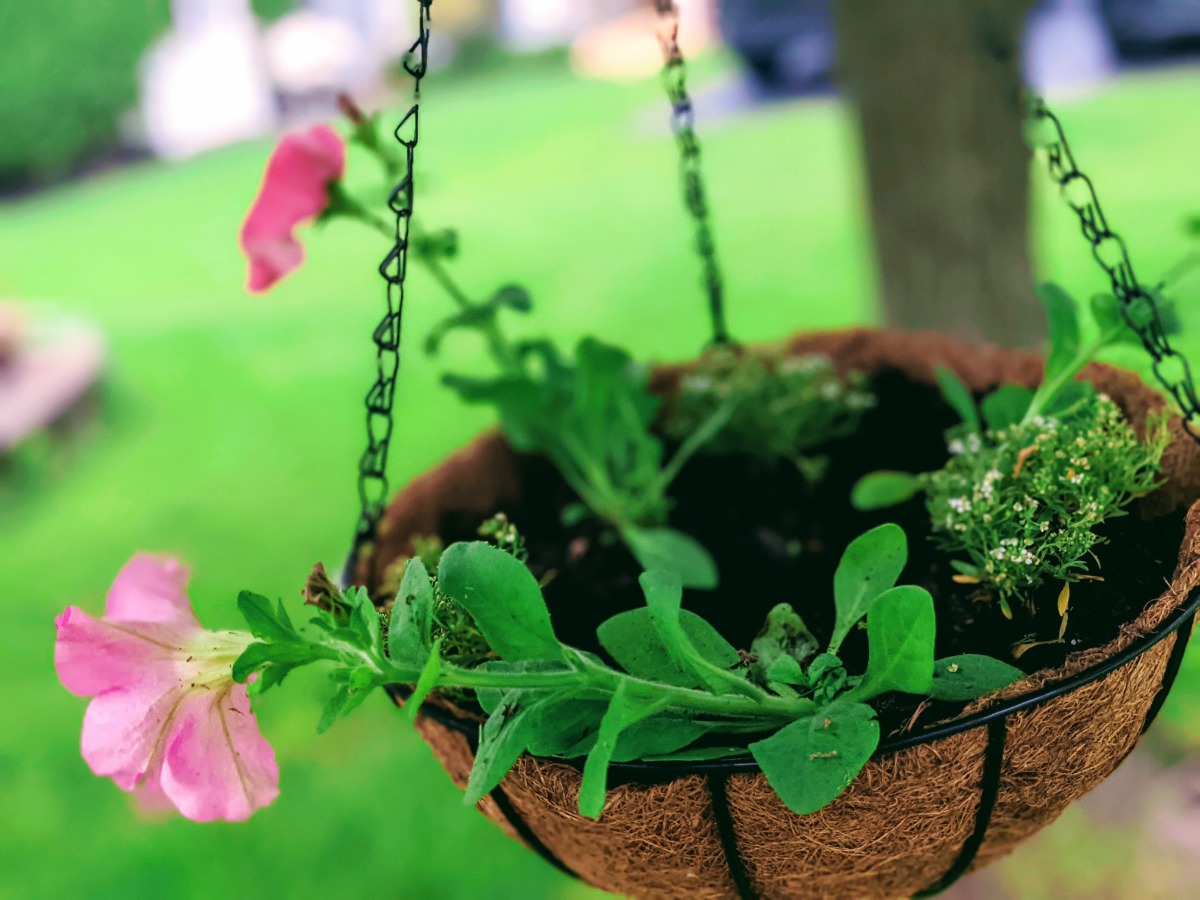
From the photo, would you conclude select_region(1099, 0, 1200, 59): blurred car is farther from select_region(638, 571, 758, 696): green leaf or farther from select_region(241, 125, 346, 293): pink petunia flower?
select_region(638, 571, 758, 696): green leaf

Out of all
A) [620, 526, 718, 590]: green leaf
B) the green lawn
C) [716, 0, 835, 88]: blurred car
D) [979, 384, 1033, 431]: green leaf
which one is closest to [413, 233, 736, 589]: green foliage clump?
[620, 526, 718, 590]: green leaf

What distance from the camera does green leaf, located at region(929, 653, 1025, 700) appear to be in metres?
0.55

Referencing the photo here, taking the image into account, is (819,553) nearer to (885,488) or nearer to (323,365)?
(885,488)

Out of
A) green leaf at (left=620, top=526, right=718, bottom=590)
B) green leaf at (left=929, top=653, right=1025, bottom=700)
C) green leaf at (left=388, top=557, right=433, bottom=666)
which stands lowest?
green leaf at (left=620, top=526, right=718, bottom=590)

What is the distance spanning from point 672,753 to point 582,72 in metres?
7.84

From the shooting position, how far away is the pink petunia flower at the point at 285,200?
0.75m

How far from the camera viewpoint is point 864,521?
35.9 inches

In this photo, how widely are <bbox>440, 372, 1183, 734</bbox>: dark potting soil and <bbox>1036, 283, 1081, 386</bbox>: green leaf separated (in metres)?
0.11

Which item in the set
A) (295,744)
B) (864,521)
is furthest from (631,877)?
(295,744)

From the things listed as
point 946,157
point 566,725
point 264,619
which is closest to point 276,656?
point 264,619

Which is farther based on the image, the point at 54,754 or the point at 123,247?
the point at 123,247

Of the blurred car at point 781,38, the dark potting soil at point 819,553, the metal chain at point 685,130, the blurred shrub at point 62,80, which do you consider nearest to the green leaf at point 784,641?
the dark potting soil at point 819,553

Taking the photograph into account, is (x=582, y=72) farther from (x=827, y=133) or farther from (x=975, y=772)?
(x=975, y=772)

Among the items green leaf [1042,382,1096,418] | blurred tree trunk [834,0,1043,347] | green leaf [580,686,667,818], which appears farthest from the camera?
blurred tree trunk [834,0,1043,347]
